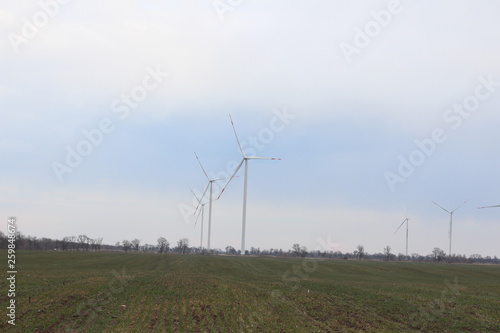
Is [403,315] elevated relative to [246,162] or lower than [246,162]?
lower

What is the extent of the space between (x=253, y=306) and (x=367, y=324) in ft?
30.5

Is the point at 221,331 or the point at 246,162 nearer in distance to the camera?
the point at 221,331

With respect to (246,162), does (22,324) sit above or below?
below

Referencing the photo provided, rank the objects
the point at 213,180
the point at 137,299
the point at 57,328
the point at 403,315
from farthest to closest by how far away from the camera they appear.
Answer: the point at 213,180 → the point at 137,299 → the point at 403,315 → the point at 57,328

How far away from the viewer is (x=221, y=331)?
27047mm

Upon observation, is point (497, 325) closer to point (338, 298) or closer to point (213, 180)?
point (338, 298)

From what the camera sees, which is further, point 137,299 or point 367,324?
point 137,299

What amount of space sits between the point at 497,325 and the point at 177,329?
22078 mm

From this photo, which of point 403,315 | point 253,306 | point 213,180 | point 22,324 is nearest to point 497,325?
point 403,315

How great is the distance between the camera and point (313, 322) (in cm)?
3088

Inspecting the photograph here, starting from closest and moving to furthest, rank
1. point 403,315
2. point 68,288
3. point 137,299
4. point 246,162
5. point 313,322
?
point 313,322 → point 403,315 → point 137,299 → point 68,288 → point 246,162

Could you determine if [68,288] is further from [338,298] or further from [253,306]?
[338,298]

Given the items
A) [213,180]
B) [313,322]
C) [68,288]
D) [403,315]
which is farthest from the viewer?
[213,180]

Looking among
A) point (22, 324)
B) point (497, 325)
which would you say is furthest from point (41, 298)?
point (497, 325)
